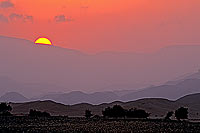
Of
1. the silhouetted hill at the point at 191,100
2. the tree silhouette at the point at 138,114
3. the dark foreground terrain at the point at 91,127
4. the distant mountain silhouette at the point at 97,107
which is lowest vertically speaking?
the dark foreground terrain at the point at 91,127

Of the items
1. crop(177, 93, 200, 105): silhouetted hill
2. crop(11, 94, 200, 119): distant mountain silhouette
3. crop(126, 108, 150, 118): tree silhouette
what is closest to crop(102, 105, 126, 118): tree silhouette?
crop(126, 108, 150, 118): tree silhouette

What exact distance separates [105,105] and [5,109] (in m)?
69.6

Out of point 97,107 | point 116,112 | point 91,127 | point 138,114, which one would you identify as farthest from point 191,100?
point 91,127

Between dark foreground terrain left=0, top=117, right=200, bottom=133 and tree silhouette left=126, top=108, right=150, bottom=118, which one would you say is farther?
tree silhouette left=126, top=108, right=150, bottom=118

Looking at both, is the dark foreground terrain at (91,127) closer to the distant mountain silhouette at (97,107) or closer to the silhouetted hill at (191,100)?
the distant mountain silhouette at (97,107)

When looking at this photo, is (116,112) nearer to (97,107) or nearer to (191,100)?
(97,107)

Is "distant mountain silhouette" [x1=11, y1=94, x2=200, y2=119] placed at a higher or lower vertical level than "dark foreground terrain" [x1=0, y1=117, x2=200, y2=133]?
Result: higher

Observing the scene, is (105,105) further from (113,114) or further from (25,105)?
(113,114)

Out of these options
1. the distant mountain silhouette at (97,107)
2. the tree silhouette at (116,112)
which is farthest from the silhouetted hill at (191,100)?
the tree silhouette at (116,112)

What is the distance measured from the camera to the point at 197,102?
18262 centimetres

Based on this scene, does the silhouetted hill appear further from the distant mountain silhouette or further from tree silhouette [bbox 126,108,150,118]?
tree silhouette [bbox 126,108,150,118]

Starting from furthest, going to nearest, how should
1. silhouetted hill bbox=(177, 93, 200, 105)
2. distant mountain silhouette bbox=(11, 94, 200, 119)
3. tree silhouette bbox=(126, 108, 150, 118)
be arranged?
silhouetted hill bbox=(177, 93, 200, 105) → distant mountain silhouette bbox=(11, 94, 200, 119) → tree silhouette bbox=(126, 108, 150, 118)

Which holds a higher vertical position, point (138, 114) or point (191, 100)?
point (191, 100)

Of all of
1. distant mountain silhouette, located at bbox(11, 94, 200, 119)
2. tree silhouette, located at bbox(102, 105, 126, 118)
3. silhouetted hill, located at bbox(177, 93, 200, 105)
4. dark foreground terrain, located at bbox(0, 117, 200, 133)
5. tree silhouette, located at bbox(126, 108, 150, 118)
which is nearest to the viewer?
Result: dark foreground terrain, located at bbox(0, 117, 200, 133)
